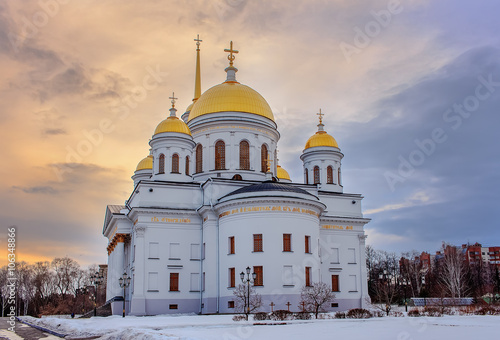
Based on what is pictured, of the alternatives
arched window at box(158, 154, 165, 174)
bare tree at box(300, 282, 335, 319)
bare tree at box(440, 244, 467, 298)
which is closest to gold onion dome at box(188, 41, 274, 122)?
arched window at box(158, 154, 165, 174)

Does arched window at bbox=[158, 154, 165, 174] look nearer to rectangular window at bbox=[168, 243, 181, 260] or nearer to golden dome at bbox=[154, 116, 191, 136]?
golden dome at bbox=[154, 116, 191, 136]

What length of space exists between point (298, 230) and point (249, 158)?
29.4 ft

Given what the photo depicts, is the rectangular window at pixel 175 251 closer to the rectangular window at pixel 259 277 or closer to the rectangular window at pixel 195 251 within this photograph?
the rectangular window at pixel 195 251

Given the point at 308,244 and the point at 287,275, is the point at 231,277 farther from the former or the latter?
the point at 308,244

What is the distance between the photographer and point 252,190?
32.8 meters

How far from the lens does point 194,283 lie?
3478cm

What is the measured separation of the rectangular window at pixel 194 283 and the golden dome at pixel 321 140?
14.3m

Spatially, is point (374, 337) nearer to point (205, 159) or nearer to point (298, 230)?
point (298, 230)

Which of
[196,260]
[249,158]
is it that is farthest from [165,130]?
[196,260]

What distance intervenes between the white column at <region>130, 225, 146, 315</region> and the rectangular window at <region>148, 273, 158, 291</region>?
472 mm

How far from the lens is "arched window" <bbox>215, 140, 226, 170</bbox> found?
128 feet

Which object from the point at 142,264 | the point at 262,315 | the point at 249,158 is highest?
the point at 249,158

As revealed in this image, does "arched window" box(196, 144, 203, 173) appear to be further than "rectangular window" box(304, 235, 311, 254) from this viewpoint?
Yes

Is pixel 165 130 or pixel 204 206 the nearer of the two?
pixel 204 206
